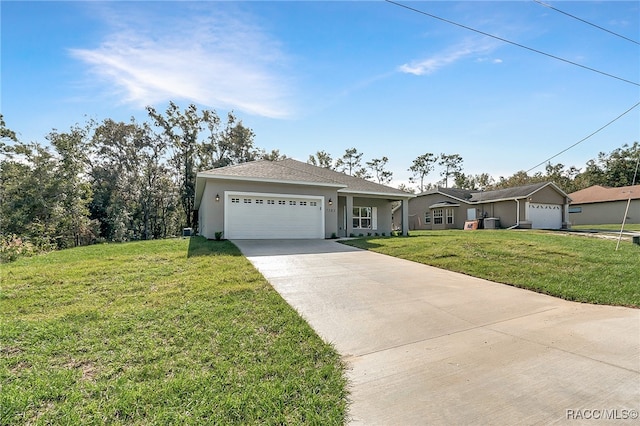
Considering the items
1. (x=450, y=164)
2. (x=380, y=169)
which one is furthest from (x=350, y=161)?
(x=450, y=164)

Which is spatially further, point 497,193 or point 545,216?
point 497,193

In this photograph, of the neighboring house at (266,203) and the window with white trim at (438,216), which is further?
the window with white trim at (438,216)

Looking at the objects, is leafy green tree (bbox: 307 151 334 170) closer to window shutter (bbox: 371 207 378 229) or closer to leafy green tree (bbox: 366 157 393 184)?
leafy green tree (bbox: 366 157 393 184)

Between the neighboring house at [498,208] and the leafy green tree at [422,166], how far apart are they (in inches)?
891

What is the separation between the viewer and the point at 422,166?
51188 mm

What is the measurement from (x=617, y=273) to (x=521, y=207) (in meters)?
17.5

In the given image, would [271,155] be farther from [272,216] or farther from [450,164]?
[450,164]

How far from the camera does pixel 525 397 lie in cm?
264

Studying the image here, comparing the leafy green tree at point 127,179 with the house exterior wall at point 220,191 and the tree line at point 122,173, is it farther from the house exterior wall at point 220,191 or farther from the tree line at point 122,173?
the house exterior wall at point 220,191

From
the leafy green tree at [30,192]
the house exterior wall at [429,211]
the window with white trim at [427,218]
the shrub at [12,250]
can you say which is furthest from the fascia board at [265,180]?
the window with white trim at [427,218]

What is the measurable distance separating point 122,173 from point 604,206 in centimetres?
4375

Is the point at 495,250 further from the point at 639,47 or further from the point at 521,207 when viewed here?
the point at 521,207

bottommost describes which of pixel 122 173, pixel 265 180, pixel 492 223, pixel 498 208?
pixel 492 223

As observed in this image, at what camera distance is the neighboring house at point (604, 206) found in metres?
25.9
